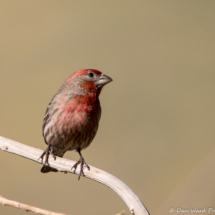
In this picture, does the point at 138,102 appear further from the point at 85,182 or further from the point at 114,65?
the point at 85,182

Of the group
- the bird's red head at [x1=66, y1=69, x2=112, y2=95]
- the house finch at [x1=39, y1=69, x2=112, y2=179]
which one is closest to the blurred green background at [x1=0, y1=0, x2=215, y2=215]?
the house finch at [x1=39, y1=69, x2=112, y2=179]

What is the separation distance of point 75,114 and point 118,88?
5.52m

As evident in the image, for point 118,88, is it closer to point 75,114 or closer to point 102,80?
point 102,80

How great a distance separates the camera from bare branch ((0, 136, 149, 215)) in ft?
9.04

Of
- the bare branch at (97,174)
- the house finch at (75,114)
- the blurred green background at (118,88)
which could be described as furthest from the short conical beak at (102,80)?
the blurred green background at (118,88)

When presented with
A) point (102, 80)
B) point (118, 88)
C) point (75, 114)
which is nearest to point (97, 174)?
point (75, 114)

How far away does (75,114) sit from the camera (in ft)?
12.9

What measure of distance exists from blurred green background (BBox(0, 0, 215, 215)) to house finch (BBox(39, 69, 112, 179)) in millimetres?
2805

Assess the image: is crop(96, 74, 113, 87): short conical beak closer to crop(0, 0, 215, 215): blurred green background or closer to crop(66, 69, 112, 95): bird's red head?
crop(66, 69, 112, 95): bird's red head

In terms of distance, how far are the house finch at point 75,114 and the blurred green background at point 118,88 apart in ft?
9.20

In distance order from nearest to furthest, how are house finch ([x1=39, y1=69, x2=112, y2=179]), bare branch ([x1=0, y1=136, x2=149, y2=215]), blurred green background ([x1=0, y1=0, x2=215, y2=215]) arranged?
bare branch ([x1=0, y1=136, x2=149, y2=215]), house finch ([x1=39, y1=69, x2=112, y2=179]), blurred green background ([x1=0, y1=0, x2=215, y2=215])

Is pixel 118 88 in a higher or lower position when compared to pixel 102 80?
higher

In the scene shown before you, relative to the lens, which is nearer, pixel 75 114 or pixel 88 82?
pixel 75 114

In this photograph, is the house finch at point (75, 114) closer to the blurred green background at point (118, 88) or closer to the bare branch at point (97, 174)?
the bare branch at point (97, 174)
